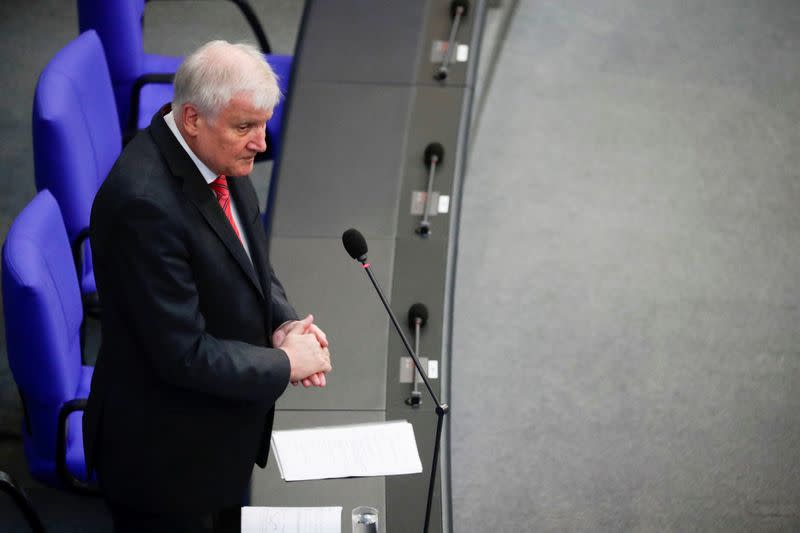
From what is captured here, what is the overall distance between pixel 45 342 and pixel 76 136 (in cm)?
81

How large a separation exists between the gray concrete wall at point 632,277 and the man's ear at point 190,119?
5.49ft

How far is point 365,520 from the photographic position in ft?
6.46

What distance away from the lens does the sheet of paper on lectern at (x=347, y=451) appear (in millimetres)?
1912

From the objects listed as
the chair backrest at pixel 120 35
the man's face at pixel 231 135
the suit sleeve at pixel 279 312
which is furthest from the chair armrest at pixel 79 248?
the man's face at pixel 231 135

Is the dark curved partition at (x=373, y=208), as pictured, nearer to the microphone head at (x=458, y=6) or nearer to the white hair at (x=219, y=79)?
the microphone head at (x=458, y=6)

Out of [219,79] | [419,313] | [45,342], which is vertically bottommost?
[45,342]

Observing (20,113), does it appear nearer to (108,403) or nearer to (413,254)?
(413,254)

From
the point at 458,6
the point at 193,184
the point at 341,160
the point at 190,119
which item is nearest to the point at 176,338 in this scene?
the point at 193,184

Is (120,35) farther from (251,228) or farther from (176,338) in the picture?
(176,338)

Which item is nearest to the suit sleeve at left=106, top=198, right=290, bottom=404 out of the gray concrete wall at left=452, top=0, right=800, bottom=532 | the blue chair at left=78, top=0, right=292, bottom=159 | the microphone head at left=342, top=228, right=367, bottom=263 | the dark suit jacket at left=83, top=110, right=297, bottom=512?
the dark suit jacket at left=83, top=110, right=297, bottom=512

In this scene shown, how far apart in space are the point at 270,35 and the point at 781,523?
3397 millimetres

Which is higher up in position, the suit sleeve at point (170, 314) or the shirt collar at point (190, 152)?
the shirt collar at point (190, 152)

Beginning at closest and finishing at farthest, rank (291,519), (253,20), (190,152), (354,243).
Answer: (190,152)
(354,243)
(291,519)
(253,20)

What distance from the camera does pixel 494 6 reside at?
211 inches
